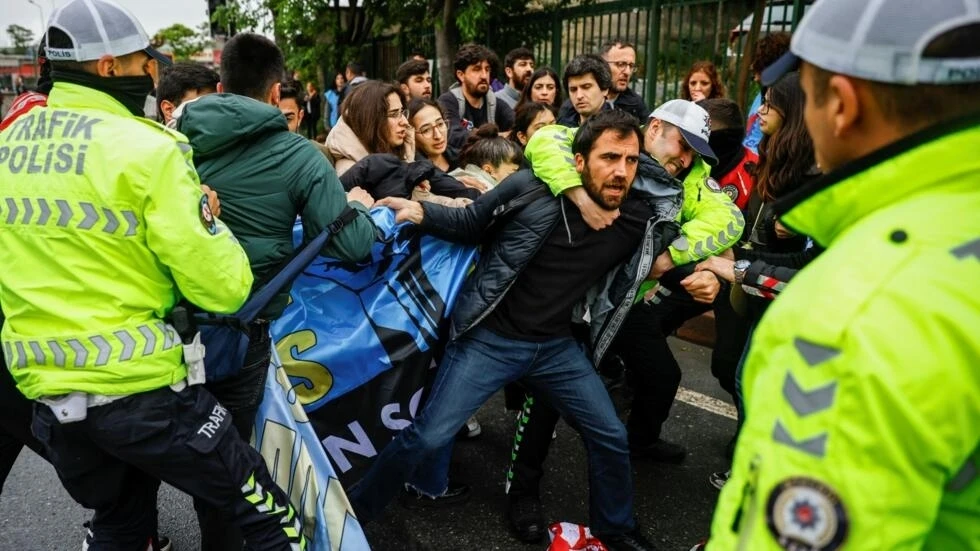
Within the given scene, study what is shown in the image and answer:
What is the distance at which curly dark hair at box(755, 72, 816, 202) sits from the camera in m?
2.80

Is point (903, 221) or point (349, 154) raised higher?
point (903, 221)

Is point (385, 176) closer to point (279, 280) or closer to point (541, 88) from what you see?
point (279, 280)

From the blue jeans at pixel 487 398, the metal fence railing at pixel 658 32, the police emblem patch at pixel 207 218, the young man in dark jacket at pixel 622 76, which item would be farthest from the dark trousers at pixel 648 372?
the metal fence railing at pixel 658 32

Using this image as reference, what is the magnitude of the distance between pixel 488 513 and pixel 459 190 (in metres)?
1.50

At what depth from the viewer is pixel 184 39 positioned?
4119cm

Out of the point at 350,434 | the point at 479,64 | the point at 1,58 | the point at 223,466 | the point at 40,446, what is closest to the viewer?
the point at 223,466

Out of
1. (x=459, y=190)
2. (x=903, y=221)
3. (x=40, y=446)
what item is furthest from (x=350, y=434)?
(x=903, y=221)

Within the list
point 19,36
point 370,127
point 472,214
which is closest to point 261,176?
point 472,214

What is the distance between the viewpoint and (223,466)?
2.04 m

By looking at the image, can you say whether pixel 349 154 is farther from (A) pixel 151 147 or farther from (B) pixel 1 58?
(B) pixel 1 58

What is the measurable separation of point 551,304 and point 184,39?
43997mm

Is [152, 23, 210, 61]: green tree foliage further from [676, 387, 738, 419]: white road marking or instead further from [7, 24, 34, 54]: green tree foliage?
[676, 387, 738, 419]: white road marking

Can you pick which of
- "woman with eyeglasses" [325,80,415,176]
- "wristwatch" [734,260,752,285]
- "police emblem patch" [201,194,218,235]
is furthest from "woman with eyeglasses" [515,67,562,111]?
"police emblem patch" [201,194,218,235]

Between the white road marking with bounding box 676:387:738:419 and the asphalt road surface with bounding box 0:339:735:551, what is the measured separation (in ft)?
0.51
